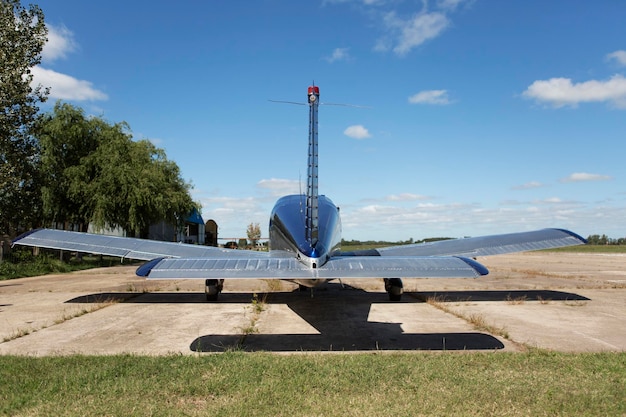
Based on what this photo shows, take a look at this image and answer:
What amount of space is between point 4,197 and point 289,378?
26.8 meters

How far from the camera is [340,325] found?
33.0ft

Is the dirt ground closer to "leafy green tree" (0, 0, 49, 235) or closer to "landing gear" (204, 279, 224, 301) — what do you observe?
"landing gear" (204, 279, 224, 301)

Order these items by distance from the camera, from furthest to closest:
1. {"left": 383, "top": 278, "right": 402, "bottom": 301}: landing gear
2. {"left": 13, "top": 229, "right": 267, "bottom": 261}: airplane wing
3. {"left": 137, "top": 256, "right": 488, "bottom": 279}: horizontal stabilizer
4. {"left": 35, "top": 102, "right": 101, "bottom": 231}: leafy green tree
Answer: {"left": 35, "top": 102, "right": 101, "bottom": 231}: leafy green tree → {"left": 13, "top": 229, "right": 267, "bottom": 261}: airplane wing → {"left": 383, "top": 278, "right": 402, "bottom": 301}: landing gear → {"left": 137, "top": 256, "right": 488, "bottom": 279}: horizontal stabilizer

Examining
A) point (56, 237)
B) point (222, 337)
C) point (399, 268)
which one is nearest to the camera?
point (399, 268)

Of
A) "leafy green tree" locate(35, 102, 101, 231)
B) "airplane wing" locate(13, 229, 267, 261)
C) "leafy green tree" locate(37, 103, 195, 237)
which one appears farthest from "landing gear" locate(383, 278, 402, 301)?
"leafy green tree" locate(35, 102, 101, 231)

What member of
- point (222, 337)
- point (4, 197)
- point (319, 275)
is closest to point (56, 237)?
point (222, 337)

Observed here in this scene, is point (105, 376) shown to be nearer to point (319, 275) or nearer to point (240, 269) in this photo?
point (240, 269)

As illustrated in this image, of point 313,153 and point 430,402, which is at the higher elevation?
point 313,153

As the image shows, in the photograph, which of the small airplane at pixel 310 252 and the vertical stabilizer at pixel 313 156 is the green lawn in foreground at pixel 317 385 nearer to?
the small airplane at pixel 310 252

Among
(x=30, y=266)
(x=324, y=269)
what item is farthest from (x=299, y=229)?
(x=30, y=266)

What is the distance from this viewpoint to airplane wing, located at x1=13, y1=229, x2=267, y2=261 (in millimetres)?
13852

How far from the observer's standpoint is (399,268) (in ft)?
24.0

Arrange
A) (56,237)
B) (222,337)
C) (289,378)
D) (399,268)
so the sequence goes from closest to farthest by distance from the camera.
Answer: (289,378) → (399,268) → (222,337) → (56,237)

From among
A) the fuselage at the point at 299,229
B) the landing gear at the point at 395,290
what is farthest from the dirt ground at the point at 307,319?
the fuselage at the point at 299,229
